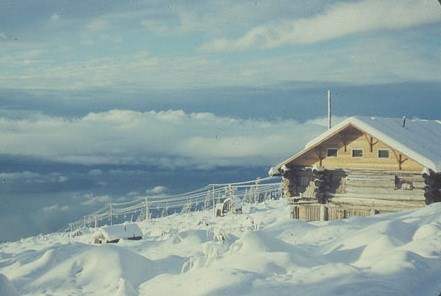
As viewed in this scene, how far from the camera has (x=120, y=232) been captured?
26.3 metres

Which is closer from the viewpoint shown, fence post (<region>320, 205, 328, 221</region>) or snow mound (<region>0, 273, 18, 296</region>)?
snow mound (<region>0, 273, 18, 296</region>)

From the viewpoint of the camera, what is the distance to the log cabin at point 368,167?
2459 centimetres

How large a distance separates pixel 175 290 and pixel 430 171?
46.5ft

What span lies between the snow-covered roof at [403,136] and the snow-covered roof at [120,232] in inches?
286

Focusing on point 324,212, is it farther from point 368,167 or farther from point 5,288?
point 5,288

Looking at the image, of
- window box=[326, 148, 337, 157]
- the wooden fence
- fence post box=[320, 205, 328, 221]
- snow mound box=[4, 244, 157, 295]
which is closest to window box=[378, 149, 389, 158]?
window box=[326, 148, 337, 157]

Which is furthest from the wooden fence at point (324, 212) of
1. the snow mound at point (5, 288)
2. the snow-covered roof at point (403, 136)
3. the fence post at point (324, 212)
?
the snow mound at point (5, 288)

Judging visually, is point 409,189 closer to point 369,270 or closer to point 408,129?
point 408,129

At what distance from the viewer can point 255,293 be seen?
37.6 ft

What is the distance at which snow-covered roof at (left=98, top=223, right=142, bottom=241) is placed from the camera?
2605 cm

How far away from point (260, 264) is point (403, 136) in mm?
14611

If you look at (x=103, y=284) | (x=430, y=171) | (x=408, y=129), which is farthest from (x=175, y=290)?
(x=408, y=129)

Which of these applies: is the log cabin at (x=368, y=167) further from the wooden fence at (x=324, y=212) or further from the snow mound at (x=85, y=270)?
the snow mound at (x=85, y=270)

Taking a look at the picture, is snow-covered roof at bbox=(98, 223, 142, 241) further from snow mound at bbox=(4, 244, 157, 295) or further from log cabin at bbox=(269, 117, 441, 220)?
snow mound at bbox=(4, 244, 157, 295)
